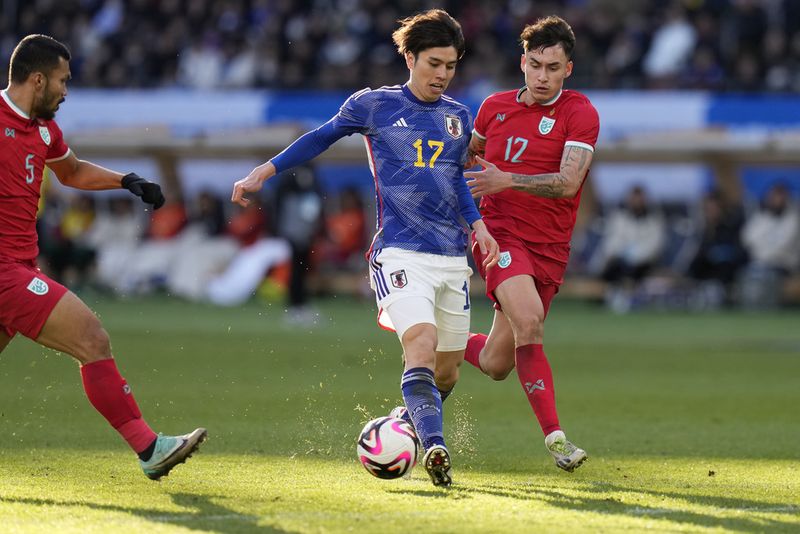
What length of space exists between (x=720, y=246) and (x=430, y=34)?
15.6 meters

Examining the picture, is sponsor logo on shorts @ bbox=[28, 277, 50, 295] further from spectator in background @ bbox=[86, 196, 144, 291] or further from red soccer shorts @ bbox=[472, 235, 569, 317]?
spectator in background @ bbox=[86, 196, 144, 291]

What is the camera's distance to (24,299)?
6.58m

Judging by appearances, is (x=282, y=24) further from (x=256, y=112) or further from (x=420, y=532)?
(x=420, y=532)

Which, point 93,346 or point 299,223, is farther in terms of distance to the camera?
point 299,223

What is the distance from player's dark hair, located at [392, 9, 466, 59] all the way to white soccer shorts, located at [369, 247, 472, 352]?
3.45 feet

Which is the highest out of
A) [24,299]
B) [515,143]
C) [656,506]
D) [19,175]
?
Answer: [515,143]

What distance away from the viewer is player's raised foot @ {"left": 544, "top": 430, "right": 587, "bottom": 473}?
23.8 ft

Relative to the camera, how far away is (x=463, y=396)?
11375mm

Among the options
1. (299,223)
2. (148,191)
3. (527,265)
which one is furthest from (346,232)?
(148,191)

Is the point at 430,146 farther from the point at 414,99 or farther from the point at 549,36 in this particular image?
the point at 549,36

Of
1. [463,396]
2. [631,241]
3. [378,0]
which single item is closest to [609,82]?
[631,241]

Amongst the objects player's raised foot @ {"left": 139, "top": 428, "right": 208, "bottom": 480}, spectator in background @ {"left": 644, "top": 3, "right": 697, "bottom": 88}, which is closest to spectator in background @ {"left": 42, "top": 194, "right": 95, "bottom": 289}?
spectator in background @ {"left": 644, "top": 3, "right": 697, "bottom": 88}

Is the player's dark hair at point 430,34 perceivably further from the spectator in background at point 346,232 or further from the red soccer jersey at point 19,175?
the spectator in background at point 346,232

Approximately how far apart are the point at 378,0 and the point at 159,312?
989 centimetres
